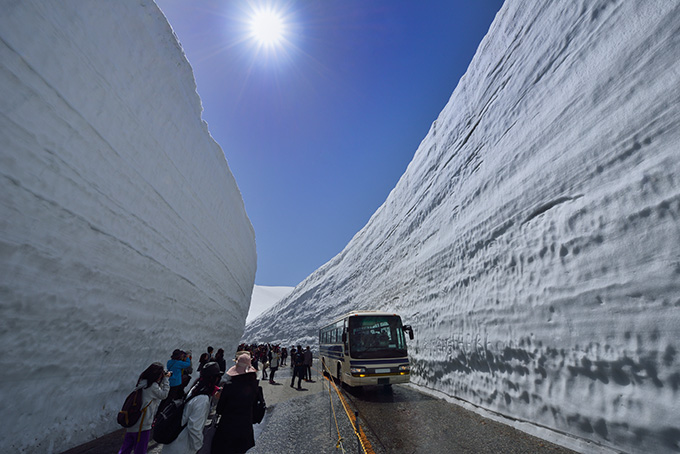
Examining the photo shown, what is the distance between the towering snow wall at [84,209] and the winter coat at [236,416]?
130 inches

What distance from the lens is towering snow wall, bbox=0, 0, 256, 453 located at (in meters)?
3.85

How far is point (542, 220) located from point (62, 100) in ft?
28.2

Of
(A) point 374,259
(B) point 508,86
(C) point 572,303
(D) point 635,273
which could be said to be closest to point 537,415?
(C) point 572,303

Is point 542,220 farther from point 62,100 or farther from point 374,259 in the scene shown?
point 374,259

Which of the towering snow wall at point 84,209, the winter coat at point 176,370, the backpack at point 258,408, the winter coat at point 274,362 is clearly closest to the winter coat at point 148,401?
the backpack at point 258,408

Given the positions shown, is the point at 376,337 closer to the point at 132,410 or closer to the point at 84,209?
the point at 132,410

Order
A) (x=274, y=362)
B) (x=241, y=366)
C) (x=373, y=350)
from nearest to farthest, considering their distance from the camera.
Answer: (x=241, y=366)
(x=373, y=350)
(x=274, y=362)

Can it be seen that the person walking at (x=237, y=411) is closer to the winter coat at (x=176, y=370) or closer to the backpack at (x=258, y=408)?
the backpack at (x=258, y=408)

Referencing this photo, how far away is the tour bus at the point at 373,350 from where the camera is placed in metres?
8.05

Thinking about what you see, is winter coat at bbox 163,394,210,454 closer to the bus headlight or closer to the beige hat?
the beige hat

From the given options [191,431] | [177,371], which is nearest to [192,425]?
[191,431]

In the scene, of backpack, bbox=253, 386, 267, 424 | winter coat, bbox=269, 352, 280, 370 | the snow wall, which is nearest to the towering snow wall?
backpack, bbox=253, 386, 267, 424

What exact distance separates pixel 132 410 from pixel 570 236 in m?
6.61

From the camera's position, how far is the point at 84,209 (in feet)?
16.4
